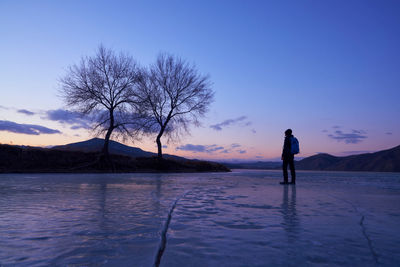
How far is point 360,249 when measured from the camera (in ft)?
5.66

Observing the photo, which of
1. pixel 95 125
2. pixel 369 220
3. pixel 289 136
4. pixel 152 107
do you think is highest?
pixel 152 107

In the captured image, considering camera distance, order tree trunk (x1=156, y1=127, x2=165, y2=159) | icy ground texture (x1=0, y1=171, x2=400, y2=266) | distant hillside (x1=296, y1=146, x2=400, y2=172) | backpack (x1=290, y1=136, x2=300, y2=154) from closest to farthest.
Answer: icy ground texture (x1=0, y1=171, x2=400, y2=266)
backpack (x1=290, y1=136, x2=300, y2=154)
tree trunk (x1=156, y1=127, x2=165, y2=159)
distant hillside (x1=296, y1=146, x2=400, y2=172)

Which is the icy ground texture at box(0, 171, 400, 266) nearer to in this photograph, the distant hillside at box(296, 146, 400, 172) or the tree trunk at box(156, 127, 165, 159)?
the tree trunk at box(156, 127, 165, 159)

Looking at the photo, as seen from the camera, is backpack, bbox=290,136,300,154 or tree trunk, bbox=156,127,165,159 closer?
backpack, bbox=290,136,300,154

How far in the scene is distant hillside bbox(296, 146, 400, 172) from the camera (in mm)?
45662

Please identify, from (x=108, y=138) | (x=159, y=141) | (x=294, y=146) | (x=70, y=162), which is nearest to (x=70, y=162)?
(x=70, y=162)

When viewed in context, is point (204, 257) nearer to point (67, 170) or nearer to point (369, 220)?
point (369, 220)

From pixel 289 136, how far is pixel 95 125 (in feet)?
42.1

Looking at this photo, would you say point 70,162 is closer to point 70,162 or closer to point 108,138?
point 70,162

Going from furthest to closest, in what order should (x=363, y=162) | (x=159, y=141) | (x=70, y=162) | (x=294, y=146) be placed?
(x=363, y=162), (x=159, y=141), (x=70, y=162), (x=294, y=146)

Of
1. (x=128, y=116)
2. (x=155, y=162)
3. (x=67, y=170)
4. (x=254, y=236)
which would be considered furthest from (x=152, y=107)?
(x=254, y=236)

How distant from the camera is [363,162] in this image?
51.9 meters

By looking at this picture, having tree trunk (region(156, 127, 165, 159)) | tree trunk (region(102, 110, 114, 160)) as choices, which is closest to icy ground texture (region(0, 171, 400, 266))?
tree trunk (region(102, 110, 114, 160))

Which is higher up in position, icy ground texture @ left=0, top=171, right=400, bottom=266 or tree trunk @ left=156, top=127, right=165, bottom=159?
tree trunk @ left=156, top=127, right=165, bottom=159
